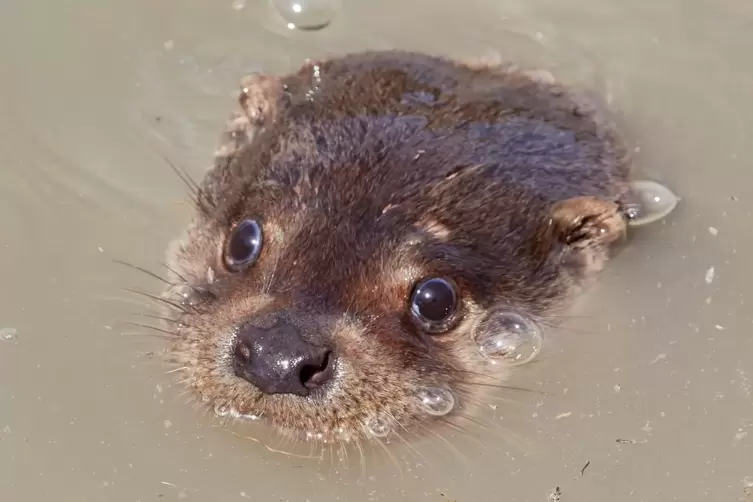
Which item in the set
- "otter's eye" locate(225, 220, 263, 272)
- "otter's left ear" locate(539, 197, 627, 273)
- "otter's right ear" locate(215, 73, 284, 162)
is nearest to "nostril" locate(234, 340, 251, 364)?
"otter's eye" locate(225, 220, 263, 272)

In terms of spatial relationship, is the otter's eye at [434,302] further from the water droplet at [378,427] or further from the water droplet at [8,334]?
the water droplet at [8,334]

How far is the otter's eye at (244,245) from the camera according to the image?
2811 millimetres

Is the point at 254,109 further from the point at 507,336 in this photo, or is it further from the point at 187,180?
the point at 507,336

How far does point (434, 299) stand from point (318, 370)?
0.50 m

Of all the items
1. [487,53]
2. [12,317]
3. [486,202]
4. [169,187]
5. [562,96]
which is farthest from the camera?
[487,53]

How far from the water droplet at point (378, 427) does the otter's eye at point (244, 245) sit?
609 mm

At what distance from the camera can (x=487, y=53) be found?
14.5 ft

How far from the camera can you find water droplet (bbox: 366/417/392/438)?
262cm

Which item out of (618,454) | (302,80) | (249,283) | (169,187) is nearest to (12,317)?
(169,187)

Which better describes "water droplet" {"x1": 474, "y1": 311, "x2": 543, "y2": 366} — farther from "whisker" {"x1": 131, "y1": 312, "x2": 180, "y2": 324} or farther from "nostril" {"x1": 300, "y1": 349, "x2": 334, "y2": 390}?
"whisker" {"x1": 131, "y1": 312, "x2": 180, "y2": 324}

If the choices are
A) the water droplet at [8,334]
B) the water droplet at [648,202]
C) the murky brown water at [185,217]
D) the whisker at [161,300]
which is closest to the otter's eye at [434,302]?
the murky brown water at [185,217]

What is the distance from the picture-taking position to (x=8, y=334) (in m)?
3.29

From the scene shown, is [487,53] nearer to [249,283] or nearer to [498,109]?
[498,109]

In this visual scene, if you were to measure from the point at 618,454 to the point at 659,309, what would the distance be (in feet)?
1.98
